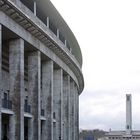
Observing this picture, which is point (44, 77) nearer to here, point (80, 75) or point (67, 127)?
point (67, 127)

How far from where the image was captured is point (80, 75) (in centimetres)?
7244

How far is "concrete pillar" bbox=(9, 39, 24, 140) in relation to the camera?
125 feet

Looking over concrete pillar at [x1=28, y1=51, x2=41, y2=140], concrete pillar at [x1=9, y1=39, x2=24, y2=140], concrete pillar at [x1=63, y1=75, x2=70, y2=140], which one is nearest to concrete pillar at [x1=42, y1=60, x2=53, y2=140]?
concrete pillar at [x1=28, y1=51, x2=41, y2=140]

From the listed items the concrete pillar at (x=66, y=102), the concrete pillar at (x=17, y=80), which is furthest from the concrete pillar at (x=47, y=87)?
the concrete pillar at (x=66, y=102)

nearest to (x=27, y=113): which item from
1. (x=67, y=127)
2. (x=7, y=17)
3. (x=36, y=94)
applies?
(x=36, y=94)

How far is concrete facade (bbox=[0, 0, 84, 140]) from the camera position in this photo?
1476 inches

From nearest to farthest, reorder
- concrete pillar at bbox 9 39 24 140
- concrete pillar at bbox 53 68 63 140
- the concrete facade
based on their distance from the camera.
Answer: the concrete facade → concrete pillar at bbox 9 39 24 140 → concrete pillar at bbox 53 68 63 140

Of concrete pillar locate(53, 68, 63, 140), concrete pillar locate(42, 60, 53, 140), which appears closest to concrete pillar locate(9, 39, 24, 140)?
concrete pillar locate(42, 60, 53, 140)

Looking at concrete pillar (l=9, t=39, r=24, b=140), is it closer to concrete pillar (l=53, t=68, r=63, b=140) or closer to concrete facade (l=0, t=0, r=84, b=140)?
concrete facade (l=0, t=0, r=84, b=140)

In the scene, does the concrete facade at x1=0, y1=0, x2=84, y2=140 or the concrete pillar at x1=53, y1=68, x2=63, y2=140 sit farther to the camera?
the concrete pillar at x1=53, y1=68, x2=63, y2=140

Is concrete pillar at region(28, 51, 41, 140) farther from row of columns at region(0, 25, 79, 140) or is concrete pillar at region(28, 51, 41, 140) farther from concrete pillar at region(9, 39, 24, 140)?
concrete pillar at region(9, 39, 24, 140)

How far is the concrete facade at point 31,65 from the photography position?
37500 mm

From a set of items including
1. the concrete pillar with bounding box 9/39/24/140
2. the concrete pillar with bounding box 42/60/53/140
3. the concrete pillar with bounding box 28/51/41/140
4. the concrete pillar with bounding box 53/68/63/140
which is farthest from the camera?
the concrete pillar with bounding box 53/68/63/140

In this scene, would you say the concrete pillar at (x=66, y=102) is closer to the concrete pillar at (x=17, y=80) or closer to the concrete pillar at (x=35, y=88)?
the concrete pillar at (x=35, y=88)
